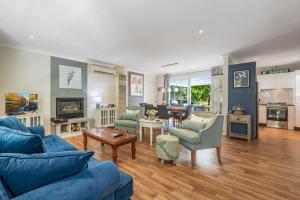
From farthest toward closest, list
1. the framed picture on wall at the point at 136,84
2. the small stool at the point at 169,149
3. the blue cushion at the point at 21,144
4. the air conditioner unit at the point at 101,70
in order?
the framed picture on wall at the point at 136,84, the air conditioner unit at the point at 101,70, the small stool at the point at 169,149, the blue cushion at the point at 21,144

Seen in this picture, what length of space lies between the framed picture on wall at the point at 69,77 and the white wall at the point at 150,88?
3463 millimetres

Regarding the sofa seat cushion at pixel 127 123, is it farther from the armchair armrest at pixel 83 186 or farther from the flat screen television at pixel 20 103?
the armchair armrest at pixel 83 186

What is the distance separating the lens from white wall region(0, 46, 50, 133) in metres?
3.78

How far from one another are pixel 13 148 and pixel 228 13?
3.10 metres

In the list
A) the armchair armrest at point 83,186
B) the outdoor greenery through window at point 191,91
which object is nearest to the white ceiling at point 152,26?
the armchair armrest at point 83,186

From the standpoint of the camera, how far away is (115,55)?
4.80m

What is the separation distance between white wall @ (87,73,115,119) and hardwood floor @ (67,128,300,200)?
2300mm

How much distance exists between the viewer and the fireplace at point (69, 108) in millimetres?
4680

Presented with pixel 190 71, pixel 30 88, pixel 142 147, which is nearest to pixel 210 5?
pixel 142 147

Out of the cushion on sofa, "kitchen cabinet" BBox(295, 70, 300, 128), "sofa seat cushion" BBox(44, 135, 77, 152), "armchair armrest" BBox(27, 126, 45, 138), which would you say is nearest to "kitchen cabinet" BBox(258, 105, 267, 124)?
"kitchen cabinet" BBox(295, 70, 300, 128)

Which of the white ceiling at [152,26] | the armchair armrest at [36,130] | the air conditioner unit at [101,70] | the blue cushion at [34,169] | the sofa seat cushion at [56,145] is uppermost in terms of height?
the white ceiling at [152,26]

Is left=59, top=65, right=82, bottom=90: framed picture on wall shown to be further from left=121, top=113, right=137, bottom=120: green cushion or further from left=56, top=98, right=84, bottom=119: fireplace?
left=121, top=113, right=137, bottom=120: green cushion

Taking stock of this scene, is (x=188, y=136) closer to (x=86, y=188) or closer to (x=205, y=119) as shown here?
(x=205, y=119)

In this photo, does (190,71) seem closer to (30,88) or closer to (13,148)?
(30,88)
